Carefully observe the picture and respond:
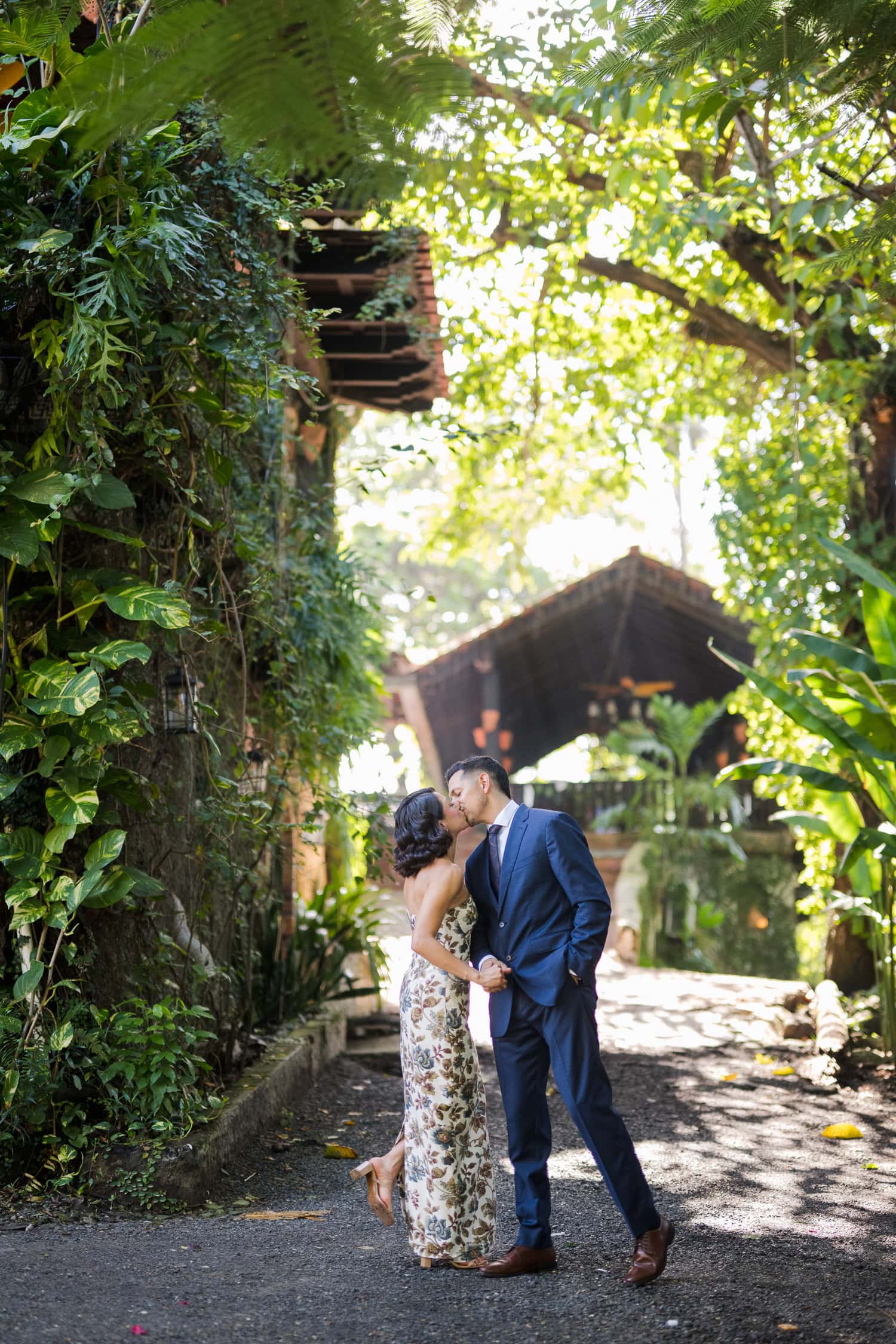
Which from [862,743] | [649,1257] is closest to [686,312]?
[862,743]

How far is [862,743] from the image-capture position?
20.6ft

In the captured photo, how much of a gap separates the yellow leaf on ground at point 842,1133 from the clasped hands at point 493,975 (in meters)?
2.83

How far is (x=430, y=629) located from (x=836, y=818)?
29.4m

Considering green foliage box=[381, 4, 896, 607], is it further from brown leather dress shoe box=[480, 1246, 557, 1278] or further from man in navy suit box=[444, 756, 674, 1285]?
brown leather dress shoe box=[480, 1246, 557, 1278]

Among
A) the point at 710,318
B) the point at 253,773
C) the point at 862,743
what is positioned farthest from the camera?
the point at 710,318

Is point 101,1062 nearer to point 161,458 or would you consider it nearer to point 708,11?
point 161,458

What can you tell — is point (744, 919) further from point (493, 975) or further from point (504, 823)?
point (493, 975)

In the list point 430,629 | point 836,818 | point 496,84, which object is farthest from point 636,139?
point 430,629

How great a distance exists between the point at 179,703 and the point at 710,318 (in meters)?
6.57

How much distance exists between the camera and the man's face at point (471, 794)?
12.6 ft

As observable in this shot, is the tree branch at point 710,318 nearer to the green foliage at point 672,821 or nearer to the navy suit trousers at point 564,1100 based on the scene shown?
the green foliage at point 672,821

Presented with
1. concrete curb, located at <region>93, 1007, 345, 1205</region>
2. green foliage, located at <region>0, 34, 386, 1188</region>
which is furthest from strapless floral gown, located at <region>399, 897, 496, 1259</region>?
green foliage, located at <region>0, 34, 386, 1188</region>

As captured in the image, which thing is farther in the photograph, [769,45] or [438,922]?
[438,922]

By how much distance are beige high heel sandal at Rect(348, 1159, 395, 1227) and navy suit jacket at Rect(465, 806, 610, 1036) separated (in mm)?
670
